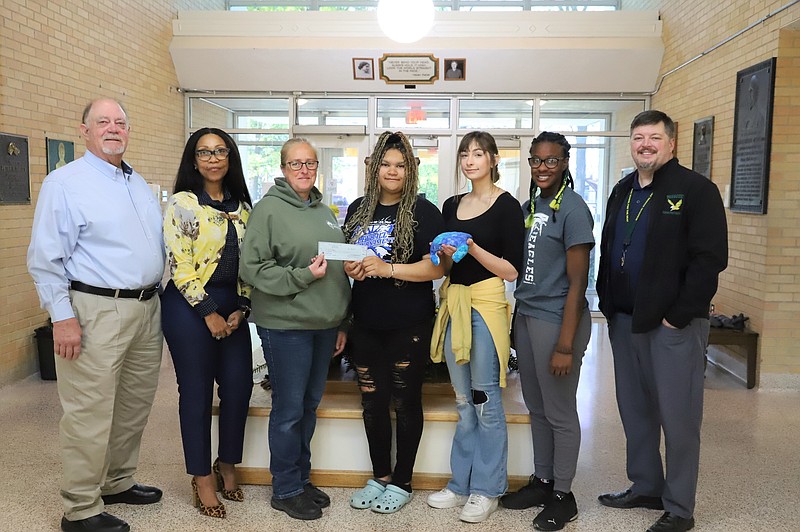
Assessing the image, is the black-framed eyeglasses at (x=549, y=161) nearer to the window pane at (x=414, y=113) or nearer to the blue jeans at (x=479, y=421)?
the blue jeans at (x=479, y=421)

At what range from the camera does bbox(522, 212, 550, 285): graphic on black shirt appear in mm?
2728

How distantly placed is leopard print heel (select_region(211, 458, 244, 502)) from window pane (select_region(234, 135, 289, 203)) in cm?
581

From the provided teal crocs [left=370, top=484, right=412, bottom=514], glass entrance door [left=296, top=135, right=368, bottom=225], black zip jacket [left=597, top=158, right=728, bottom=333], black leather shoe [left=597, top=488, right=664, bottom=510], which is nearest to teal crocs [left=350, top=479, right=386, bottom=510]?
teal crocs [left=370, top=484, right=412, bottom=514]

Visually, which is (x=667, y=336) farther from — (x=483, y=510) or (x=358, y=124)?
(x=358, y=124)

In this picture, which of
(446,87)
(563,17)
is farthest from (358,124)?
(563,17)

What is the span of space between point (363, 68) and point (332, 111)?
773 millimetres

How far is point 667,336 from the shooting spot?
2.66 metres

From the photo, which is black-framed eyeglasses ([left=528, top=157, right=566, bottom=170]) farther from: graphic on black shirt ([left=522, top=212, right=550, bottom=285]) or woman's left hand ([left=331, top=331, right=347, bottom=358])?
woman's left hand ([left=331, top=331, right=347, bottom=358])

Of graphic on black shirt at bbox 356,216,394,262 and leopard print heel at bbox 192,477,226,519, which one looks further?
leopard print heel at bbox 192,477,226,519

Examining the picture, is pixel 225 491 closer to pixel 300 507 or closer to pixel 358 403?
pixel 300 507

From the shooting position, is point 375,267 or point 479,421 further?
point 479,421

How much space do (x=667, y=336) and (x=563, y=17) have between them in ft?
19.3

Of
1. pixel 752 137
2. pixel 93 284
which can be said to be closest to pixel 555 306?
pixel 93 284

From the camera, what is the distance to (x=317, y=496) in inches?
117
